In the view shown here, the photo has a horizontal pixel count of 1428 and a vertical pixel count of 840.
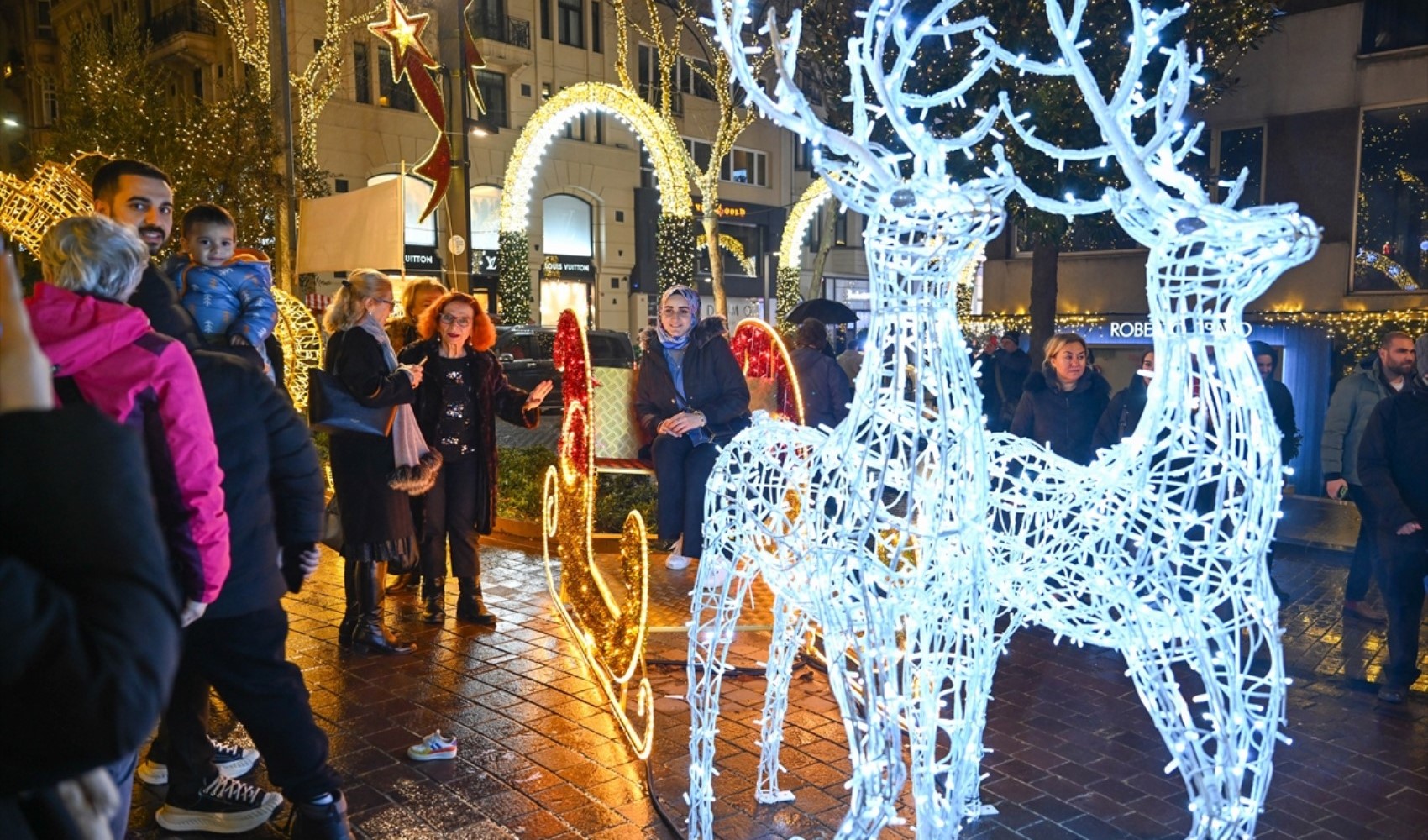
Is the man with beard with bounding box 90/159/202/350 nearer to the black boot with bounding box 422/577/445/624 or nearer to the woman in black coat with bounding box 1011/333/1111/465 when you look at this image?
the black boot with bounding box 422/577/445/624

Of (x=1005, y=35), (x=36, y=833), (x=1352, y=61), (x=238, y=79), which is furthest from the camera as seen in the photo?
(x=238, y=79)

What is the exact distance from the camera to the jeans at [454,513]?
553 cm

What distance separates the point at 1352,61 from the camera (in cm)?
1237

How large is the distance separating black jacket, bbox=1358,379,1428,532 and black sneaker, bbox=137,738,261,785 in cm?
491

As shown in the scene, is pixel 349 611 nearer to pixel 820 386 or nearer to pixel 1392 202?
pixel 820 386

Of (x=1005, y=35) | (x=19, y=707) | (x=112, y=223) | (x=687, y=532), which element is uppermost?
(x=1005, y=35)

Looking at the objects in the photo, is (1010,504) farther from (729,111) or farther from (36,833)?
(729,111)

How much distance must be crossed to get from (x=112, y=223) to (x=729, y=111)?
14022mm

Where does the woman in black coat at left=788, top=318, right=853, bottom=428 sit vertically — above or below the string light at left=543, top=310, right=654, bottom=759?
above

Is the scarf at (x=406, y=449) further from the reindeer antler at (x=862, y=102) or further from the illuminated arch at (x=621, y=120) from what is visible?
the illuminated arch at (x=621, y=120)

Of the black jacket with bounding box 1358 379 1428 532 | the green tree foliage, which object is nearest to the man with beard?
the black jacket with bounding box 1358 379 1428 532

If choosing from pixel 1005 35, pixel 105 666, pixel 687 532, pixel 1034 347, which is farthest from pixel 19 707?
pixel 1034 347

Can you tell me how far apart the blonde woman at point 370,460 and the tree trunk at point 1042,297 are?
716 cm

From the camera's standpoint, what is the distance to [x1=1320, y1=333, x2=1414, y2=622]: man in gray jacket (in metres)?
5.90
